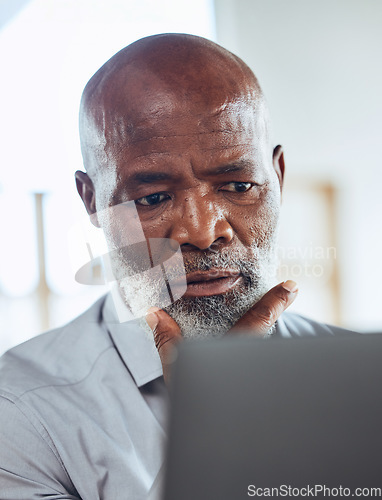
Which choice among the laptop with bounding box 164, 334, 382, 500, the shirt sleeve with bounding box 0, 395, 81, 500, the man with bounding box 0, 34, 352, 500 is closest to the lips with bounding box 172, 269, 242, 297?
the man with bounding box 0, 34, 352, 500

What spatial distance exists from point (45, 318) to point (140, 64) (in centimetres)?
61

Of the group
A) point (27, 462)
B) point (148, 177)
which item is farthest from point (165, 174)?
point (27, 462)

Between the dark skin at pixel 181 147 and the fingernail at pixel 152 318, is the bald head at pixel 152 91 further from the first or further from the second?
the fingernail at pixel 152 318

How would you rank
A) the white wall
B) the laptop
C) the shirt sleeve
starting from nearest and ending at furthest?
the laptop → the shirt sleeve → the white wall

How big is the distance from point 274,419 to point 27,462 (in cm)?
73

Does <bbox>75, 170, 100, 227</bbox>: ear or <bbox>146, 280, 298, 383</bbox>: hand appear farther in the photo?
<bbox>75, 170, 100, 227</bbox>: ear

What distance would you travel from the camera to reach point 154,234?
1181 millimetres

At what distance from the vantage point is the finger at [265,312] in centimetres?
110

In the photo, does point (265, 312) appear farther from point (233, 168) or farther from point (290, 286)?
point (233, 168)

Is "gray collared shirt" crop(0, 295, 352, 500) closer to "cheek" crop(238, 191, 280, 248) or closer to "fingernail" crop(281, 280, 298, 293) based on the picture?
"fingernail" crop(281, 280, 298, 293)

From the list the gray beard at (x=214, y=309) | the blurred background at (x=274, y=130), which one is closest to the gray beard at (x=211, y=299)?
the gray beard at (x=214, y=309)

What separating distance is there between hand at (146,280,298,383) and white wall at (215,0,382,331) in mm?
262

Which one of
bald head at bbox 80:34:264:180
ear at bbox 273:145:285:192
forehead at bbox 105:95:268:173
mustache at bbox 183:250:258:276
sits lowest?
mustache at bbox 183:250:258:276

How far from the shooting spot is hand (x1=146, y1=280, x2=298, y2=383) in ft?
3.58
